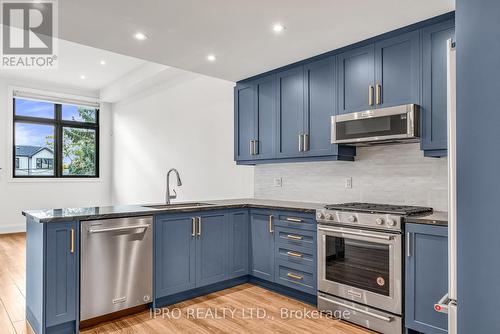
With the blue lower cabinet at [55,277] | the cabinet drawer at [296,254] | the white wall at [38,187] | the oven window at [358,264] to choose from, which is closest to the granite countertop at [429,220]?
the oven window at [358,264]

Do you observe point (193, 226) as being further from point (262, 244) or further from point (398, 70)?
point (398, 70)

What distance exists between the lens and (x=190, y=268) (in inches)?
130

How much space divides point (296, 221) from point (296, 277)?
54cm

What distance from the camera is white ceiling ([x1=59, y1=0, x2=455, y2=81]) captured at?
2436 mm

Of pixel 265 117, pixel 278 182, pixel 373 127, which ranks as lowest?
pixel 278 182

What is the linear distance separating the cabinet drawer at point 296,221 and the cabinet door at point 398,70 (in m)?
1.21

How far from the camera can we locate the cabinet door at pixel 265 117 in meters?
3.94

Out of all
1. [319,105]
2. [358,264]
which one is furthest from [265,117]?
[358,264]

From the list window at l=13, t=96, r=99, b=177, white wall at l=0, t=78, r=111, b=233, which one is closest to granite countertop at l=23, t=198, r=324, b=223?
white wall at l=0, t=78, r=111, b=233

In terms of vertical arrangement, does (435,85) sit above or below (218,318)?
above

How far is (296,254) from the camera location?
129 inches

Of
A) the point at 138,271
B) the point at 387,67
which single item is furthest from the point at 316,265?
the point at 387,67

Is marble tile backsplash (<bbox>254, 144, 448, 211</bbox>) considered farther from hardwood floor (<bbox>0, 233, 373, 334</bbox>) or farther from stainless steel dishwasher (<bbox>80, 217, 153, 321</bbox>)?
stainless steel dishwasher (<bbox>80, 217, 153, 321</bbox>)

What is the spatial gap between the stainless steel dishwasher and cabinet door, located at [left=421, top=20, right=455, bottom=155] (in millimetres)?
2450
